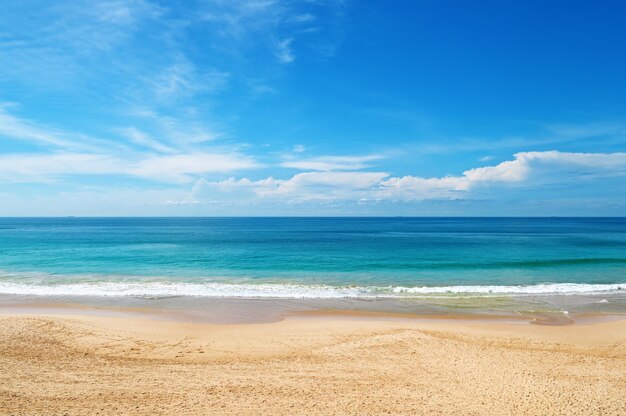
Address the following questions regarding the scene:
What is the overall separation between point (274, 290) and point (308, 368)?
1256 cm

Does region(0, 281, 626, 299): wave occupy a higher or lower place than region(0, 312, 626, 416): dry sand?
lower

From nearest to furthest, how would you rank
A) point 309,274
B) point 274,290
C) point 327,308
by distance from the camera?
Answer: point 327,308, point 274,290, point 309,274

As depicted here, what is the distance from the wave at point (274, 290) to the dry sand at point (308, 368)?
19.7ft

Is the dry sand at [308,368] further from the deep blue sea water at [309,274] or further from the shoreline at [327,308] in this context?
the deep blue sea water at [309,274]

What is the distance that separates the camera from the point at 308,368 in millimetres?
10227

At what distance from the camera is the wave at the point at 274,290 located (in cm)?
2128

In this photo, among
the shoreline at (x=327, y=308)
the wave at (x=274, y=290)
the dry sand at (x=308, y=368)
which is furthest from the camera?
the wave at (x=274, y=290)

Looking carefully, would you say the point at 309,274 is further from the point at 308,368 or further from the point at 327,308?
the point at 308,368

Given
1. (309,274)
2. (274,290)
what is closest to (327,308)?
(274,290)

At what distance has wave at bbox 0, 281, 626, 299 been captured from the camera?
2128cm

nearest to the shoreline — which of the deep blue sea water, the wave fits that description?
the wave

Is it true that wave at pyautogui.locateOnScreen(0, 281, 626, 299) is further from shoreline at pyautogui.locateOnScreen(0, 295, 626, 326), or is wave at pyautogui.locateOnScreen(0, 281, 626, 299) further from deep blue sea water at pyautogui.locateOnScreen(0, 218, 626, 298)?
shoreline at pyautogui.locateOnScreen(0, 295, 626, 326)

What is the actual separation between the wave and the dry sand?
6.00 meters

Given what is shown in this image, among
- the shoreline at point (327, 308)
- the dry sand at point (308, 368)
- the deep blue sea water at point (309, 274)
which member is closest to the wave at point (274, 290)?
the deep blue sea water at point (309, 274)
